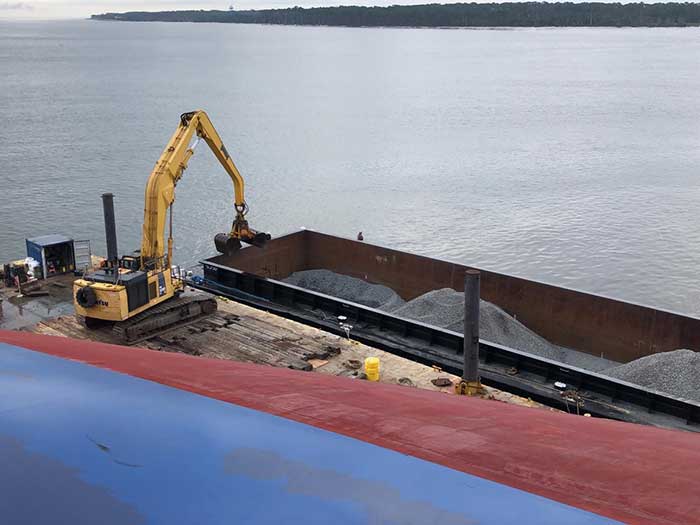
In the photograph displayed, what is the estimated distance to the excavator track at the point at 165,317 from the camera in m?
14.9

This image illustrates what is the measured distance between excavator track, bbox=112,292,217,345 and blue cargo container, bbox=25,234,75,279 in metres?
4.51

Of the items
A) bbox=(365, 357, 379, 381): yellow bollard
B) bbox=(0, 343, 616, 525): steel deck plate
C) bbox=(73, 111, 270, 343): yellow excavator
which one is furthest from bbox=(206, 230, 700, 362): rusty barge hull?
bbox=(0, 343, 616, 525): steel deck plate

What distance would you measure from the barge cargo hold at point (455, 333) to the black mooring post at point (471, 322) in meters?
2.07

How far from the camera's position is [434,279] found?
20.8m

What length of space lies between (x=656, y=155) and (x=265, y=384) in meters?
44.3

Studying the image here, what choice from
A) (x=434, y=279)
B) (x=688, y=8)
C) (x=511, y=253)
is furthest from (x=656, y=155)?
(x=688, y=8)

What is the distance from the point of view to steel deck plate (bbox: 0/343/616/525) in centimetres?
278

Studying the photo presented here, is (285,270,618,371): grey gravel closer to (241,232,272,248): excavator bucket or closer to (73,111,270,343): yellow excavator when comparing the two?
(241,232,272,248): excavator bucket

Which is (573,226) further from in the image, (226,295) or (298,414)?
(298,414)

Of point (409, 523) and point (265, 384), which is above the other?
point (409, 523)

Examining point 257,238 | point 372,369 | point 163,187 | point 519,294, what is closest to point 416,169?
point 519,294

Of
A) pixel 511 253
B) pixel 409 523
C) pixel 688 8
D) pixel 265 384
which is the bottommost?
pixel 511 253

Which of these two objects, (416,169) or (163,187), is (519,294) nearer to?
(163,187)

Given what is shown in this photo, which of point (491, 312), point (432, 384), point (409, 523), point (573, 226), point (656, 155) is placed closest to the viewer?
point (409, 523)
